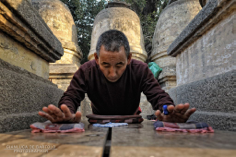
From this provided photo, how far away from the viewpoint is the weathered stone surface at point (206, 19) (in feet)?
5.41

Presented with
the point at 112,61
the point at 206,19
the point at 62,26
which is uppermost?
the point at 62,26

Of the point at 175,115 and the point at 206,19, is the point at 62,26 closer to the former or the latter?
the point at 206,19

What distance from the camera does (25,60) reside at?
2.04m

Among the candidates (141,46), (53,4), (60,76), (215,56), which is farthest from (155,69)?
(53,4)

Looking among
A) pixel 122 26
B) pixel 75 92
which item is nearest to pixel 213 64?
pixel 75 92

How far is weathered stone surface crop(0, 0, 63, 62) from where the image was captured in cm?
149

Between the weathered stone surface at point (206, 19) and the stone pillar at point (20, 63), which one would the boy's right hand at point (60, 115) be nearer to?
the stone pillar at point (20, 63)

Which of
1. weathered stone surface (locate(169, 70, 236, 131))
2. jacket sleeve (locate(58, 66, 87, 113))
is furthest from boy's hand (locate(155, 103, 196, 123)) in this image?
jacket sleeve (locate(58, 66, 87, 113))

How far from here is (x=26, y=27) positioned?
1.78 meters

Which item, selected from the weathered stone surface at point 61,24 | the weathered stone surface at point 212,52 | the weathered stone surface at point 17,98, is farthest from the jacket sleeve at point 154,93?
the weathered stone surface at point 61,24

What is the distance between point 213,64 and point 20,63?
2042 mm

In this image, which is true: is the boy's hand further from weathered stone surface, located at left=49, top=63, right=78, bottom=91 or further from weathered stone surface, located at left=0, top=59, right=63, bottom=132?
weathered stone surface, located at left=49, top=63, right=78, bottom=91

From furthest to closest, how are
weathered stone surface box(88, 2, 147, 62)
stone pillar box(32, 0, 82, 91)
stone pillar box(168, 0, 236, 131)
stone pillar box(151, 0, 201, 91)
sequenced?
A: stone pillar box(151, 0, 201, 91) < weathered stone surface box(88, 2, 147, 62) < stone pillar box(32, 0, 82, 91) < stone pillar box(168, 0, 236, 131)

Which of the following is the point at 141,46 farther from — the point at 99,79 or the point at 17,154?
the point at 17,154
